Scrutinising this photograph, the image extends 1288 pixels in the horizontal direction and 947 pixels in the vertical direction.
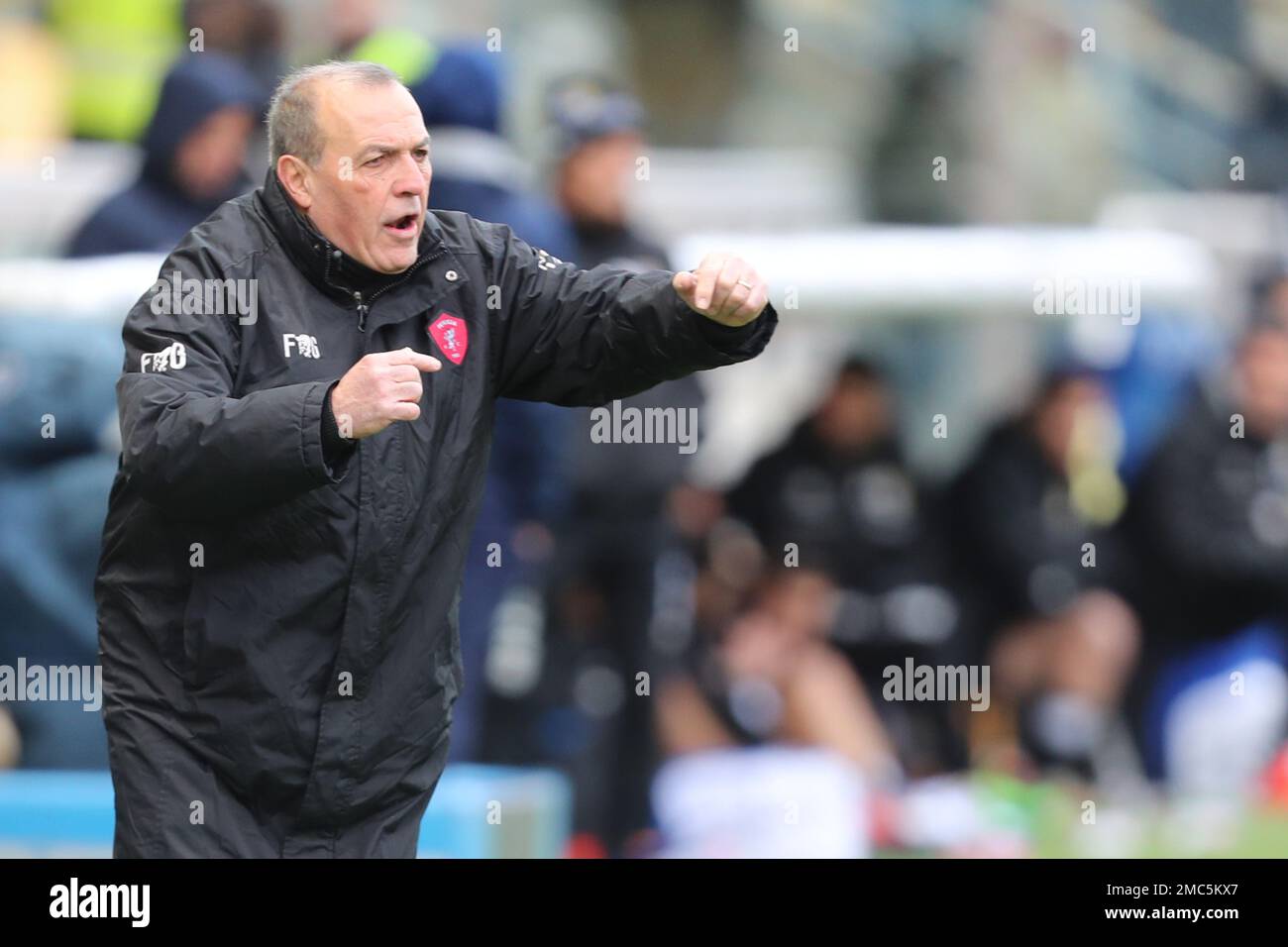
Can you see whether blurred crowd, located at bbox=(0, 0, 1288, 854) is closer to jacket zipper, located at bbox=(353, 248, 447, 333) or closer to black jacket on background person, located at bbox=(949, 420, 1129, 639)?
black jacket on background person, located at bbox=(949, 420, 1129, 639)

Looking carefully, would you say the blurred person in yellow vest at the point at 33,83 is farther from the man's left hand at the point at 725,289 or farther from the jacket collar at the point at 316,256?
the man's left hand at the point at 725,289

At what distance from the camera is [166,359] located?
4527mm

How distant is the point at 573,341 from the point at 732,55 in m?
7.55

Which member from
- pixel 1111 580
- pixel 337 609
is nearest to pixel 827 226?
pixel 1111 580

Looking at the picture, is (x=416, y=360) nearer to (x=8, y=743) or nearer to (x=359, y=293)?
(x=359, y=293)

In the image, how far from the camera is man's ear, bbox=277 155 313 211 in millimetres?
4777

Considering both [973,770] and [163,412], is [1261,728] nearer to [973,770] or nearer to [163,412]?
[973,770]

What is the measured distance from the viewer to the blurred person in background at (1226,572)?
961 cm

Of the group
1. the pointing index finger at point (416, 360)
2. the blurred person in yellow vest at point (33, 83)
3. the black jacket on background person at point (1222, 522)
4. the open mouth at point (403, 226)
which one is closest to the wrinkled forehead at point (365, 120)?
the open mouth at point (403, 226)

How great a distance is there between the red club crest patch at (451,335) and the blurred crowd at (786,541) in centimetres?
270

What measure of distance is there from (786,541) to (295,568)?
4.91m

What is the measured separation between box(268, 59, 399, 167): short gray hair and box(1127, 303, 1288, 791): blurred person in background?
5621 millimetres

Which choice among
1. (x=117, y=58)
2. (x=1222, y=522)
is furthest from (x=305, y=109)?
(x=1222, y=522)
